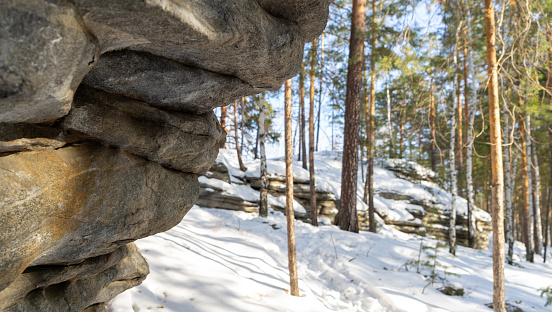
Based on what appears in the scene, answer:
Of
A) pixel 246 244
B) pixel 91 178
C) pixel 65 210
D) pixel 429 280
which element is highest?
pixel 91 178

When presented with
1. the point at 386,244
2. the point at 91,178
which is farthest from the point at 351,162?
the point at 91,178

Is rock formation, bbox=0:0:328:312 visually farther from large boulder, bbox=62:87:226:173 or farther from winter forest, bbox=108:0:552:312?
winter forest, bbox=108:0:552:312

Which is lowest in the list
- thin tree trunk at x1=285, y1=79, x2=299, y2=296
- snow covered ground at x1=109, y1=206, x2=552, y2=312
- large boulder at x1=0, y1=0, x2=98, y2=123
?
snow covered ground at x1=109, y1=206, x2=552, y2=312

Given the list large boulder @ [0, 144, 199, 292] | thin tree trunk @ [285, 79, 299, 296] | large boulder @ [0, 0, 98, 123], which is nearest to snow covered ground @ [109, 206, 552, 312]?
thin tree trunk @ [285, 79, 299, 296]

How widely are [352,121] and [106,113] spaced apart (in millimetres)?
8309

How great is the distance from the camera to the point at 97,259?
9.65 feet

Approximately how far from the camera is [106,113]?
7.47 feet

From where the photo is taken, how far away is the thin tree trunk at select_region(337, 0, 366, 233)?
9.43 m

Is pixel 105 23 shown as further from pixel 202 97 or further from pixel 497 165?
pixel 497 165

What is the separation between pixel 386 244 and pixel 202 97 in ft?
26.8

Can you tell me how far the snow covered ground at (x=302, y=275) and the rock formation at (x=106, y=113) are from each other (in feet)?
5.62

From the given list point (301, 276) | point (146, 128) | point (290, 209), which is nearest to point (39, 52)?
point (146, 128)

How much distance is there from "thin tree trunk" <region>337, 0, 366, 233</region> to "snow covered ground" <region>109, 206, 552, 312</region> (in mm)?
975

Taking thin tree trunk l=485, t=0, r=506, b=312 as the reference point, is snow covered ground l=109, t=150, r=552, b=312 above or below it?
below
